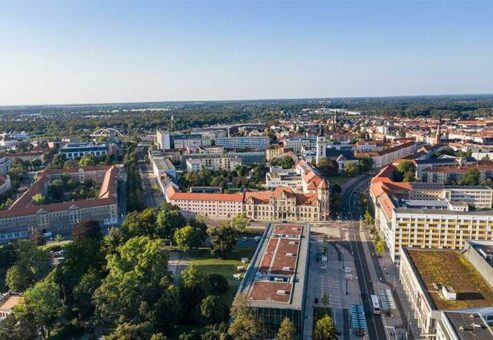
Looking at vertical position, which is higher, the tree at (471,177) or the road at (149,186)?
the tree at (471,177)

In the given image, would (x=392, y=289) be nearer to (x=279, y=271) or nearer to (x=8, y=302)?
(x=279, y=271)

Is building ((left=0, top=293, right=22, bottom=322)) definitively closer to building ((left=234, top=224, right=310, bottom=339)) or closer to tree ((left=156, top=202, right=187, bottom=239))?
tree ((left=156, top=202, right=187, bottom=239))

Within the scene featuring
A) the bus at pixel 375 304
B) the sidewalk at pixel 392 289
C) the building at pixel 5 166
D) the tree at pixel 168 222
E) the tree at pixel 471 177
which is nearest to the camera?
the sidewalk at pixel 392 289

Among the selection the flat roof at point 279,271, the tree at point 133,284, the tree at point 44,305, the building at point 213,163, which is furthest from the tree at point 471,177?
the tree at point 44,305

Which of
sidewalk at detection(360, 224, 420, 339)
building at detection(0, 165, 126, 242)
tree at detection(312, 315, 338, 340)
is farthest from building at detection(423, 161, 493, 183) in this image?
tree at detection(312, 315, 338, 340)

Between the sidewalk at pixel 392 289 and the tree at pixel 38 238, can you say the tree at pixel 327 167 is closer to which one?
the sidewalk at pixel 392 289

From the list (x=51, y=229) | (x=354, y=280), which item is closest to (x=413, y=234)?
(x=354, y=280)

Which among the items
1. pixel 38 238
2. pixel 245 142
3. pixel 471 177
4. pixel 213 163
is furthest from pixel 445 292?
pixel 245 142
